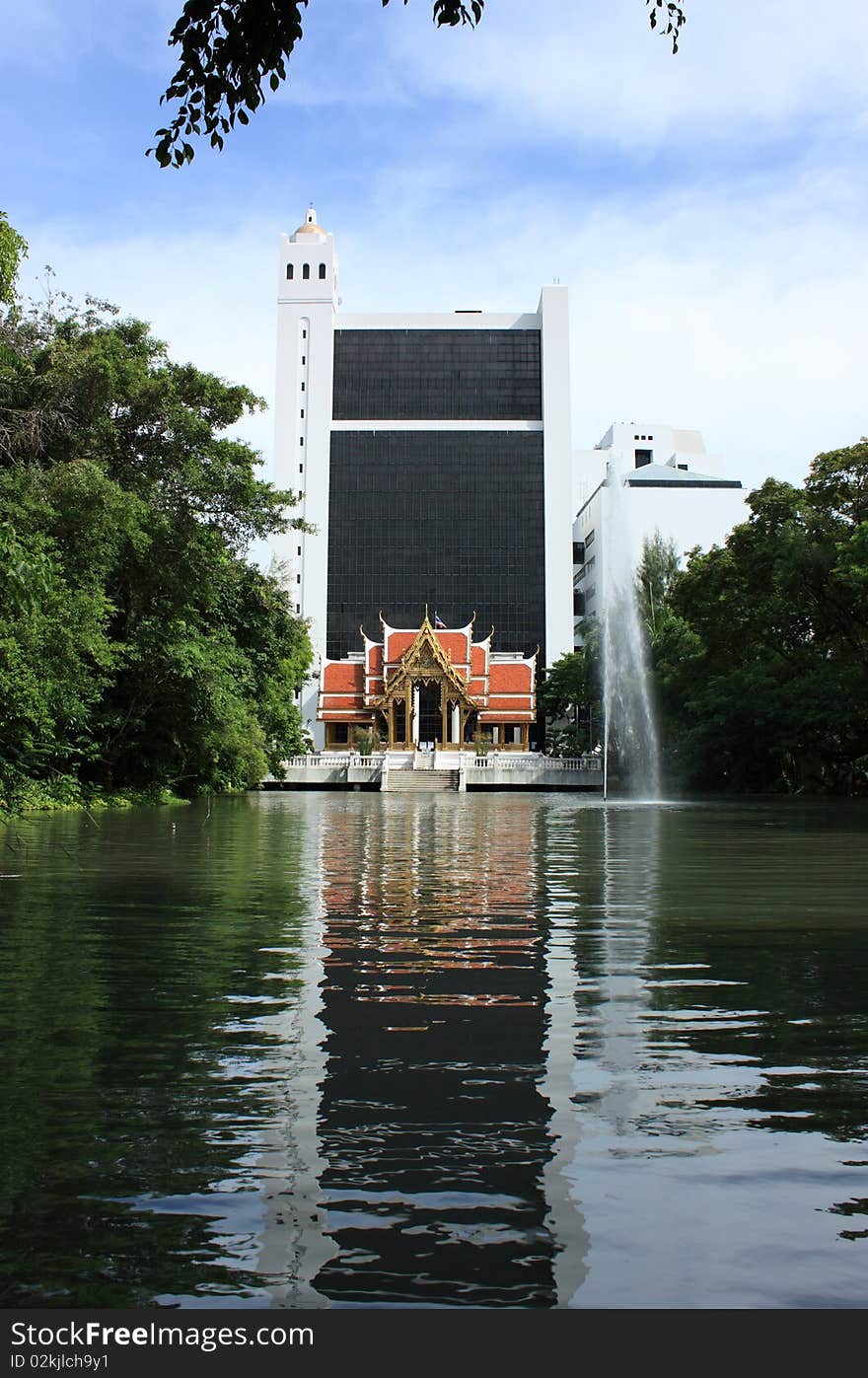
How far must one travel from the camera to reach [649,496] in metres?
96.4

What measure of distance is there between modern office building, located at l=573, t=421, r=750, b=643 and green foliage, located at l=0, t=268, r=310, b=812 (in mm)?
49294

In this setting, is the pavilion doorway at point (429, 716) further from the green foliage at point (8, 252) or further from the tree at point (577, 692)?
the green foliage at point (8, 252)

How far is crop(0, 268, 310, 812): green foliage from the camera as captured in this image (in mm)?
23500

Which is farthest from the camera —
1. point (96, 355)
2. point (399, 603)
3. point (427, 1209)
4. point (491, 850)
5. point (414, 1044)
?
point (399, 603)

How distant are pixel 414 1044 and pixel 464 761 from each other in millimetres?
58855

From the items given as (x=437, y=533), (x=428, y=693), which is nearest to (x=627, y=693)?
(x=428, y=693)

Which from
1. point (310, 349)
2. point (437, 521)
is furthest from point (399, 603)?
point (310, 349)

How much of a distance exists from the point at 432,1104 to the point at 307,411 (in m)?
97.0

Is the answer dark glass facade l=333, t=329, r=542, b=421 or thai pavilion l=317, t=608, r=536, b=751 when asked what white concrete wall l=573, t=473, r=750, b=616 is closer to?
dark glass facade l=333, t=329, r=542, b=421

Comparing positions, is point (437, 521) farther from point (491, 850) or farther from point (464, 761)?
point (491, 850)

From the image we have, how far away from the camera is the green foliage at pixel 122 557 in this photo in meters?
23.5

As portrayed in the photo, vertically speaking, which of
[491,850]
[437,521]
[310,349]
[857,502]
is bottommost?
[491,850]

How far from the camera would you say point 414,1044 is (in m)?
5.34

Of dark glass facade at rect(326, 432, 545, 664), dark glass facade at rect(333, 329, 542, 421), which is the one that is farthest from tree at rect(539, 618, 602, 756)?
dark glass facade at rect(333, 329, 542, 421)
